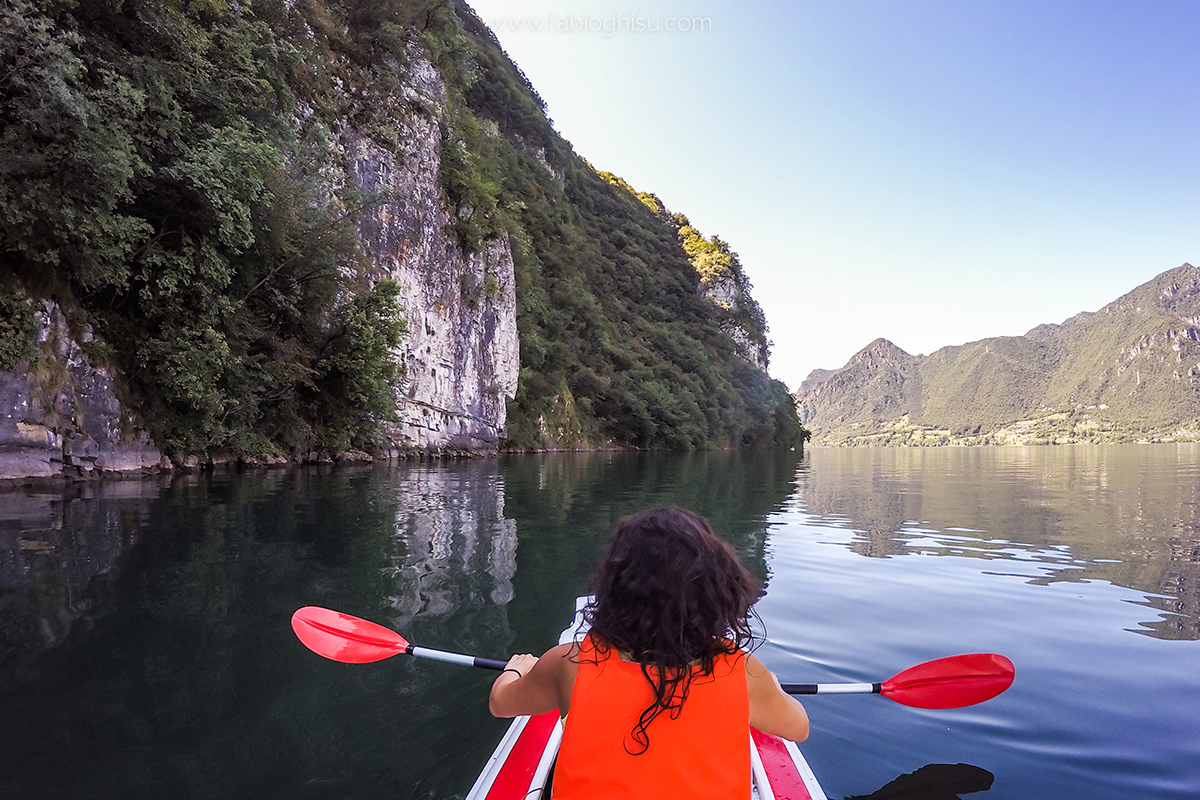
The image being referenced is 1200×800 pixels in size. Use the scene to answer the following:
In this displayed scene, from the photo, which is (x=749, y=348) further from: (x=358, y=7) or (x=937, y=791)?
(x=937, y=791)

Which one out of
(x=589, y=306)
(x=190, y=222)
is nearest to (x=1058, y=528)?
(x=190, y=222)

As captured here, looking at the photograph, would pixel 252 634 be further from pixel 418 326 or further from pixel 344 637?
pixel 418 326

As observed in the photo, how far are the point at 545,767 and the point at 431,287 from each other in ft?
77.1

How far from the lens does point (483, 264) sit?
90.9 feet

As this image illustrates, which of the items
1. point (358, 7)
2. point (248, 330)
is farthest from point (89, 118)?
point (358, 7)

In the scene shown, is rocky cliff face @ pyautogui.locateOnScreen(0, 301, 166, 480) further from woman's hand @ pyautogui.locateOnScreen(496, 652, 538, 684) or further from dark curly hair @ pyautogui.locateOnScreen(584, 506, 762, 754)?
dark curly hair @ pyautogui.locateOnScreen(584, 506, 762, 754)

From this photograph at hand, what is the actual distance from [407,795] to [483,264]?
26780 millimetres

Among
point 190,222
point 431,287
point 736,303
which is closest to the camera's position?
point 190,222

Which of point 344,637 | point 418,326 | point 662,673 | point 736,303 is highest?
point 736,303

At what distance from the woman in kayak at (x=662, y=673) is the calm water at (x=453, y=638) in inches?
50.1

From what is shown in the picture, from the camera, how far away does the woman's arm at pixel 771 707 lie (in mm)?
1805

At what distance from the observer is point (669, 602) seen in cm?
166

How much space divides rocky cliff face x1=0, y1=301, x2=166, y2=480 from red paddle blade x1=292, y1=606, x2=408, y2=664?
34.2 ft

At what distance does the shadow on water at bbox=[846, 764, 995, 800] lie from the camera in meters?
2.55
